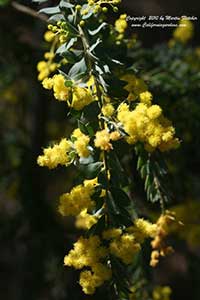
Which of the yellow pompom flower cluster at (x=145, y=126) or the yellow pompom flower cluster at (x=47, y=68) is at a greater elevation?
the yellow pompom flower cluster at (x=145, y=126)

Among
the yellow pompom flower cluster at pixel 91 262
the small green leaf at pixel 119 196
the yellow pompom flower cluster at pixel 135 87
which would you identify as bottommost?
the yellow pompom flower cluster at pixel 91 262

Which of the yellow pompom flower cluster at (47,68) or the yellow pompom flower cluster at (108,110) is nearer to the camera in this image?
the yellow pompom flower cluster at (108,110)

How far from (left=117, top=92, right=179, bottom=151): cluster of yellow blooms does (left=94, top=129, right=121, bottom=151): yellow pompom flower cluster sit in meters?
0.03

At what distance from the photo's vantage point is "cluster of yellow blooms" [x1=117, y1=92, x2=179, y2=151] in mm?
909

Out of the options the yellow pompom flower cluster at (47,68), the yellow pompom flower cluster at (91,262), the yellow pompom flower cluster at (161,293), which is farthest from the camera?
the yellow pompom flower cluster at (161,293)

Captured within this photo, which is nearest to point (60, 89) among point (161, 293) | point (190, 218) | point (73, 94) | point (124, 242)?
point (73, 94)

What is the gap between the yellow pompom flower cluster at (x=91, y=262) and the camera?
89cm

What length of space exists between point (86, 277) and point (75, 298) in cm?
101

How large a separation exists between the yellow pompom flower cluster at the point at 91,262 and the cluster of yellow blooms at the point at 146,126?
0.60 feet

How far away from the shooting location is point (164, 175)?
3.79 feet

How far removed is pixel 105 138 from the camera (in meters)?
0.90

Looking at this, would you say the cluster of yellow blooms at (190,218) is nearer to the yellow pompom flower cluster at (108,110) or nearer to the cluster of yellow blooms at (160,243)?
the cluster of yellow blooms at (160,243)

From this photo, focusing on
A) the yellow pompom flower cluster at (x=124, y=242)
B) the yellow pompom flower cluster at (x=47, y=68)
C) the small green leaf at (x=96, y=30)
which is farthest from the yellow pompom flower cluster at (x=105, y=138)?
the yellow pompom flower cluster at (x=47, y=68)

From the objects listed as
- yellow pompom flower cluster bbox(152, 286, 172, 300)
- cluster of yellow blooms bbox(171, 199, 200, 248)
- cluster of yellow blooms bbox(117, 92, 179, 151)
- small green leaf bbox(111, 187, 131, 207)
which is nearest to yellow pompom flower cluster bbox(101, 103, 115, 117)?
cluster of yellow blooms bbox(117, 92, 179, 151)
